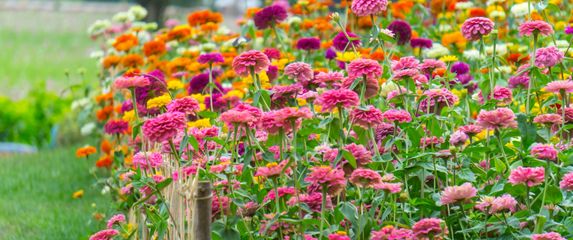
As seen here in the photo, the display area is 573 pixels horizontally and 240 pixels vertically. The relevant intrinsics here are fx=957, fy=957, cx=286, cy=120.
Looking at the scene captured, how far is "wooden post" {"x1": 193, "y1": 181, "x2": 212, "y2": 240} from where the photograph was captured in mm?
1946

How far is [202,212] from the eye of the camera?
1951mm

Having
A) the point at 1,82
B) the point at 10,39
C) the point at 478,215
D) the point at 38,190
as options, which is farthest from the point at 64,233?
the point at 10,39

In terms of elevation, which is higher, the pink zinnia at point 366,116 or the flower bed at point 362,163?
Result: the pink zinnia at point 366,116

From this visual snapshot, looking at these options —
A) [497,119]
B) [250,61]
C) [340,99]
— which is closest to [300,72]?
[250,61]

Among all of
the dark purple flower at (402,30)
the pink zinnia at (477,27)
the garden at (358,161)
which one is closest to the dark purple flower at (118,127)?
the garden at (358,161)

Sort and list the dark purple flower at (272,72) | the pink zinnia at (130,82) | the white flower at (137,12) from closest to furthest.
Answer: the pink zinnia at (130,82) → the dark purple flower at (272,72) → the white flower at (137,12)

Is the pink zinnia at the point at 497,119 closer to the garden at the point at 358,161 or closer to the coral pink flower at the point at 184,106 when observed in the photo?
the garden at the point at 358,161

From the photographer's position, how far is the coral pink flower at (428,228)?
1.81 m

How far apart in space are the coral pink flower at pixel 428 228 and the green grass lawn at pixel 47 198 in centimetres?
177

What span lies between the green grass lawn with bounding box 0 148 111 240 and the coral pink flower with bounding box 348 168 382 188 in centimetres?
166

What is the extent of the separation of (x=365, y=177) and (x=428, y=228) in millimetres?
160

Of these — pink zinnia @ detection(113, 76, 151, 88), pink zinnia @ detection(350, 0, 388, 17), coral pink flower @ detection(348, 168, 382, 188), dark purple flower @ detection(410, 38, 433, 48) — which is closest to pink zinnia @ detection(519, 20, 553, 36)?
pink zinnia @ detection(350, 0, 388, 17)

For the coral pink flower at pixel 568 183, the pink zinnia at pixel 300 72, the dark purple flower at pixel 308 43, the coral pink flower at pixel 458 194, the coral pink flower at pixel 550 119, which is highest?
the pink zinnia at pixel 300 72

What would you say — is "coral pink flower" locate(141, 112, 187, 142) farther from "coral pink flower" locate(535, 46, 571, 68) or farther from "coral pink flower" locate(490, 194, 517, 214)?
"coral pink flower" locate(535, 46, 571, 68)
